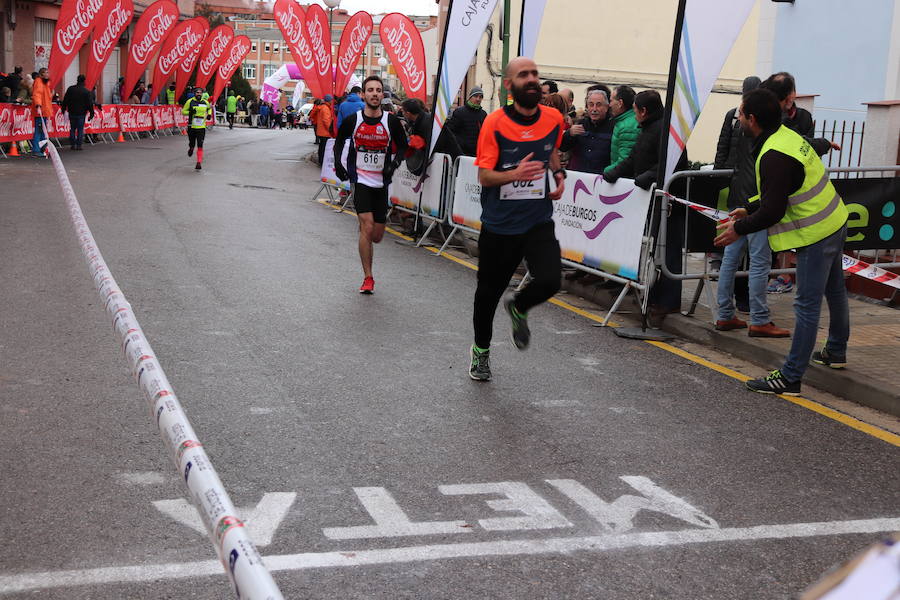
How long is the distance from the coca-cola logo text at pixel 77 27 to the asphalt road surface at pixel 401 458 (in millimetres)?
17172

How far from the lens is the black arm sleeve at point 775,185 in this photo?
6.27 m

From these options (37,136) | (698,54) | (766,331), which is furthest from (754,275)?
(37,136)

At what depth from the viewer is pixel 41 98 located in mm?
23938

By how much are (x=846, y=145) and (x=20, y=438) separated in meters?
13.2

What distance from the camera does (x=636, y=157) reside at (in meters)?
9.02

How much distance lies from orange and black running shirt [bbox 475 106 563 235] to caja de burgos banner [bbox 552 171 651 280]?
237 cm

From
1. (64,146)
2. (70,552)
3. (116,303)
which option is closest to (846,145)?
(116,303)

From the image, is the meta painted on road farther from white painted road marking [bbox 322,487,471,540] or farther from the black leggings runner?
the black leggings runner

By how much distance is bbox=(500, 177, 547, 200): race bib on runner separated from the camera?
255 inches

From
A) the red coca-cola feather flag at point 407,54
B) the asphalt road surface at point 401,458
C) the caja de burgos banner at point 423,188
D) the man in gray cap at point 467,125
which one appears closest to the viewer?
the asphalt road surface at point 401,458

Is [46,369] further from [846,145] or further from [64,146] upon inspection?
[64,146]

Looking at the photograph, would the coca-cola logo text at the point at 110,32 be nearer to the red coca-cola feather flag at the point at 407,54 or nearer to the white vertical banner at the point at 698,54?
the red coca-cola feather flag at the point at 407,54

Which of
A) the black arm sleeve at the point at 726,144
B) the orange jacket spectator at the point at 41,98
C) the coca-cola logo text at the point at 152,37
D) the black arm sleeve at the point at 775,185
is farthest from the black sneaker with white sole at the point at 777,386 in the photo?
the coca-cola logo text at the point at 152,37

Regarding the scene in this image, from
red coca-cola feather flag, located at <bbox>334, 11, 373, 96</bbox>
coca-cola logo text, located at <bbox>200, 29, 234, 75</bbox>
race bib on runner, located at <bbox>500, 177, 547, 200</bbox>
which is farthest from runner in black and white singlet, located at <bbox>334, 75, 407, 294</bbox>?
coca-cola logo text, located at <bbox>200, 29, 234, 75</bbox>
